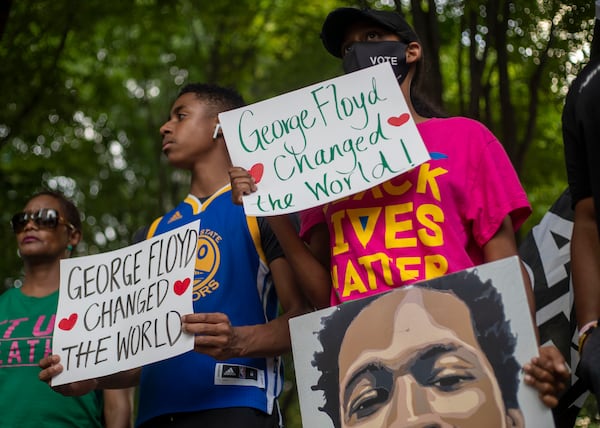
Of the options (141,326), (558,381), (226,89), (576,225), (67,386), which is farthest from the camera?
(226,89)

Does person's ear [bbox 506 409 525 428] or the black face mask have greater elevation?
the black face mask

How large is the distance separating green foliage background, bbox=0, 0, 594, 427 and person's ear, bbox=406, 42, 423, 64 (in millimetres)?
1552

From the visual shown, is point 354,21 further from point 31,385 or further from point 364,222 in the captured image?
point 31,385

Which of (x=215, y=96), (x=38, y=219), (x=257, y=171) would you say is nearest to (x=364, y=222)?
(x=257, y=171)

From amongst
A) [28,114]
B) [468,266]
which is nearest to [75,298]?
[468,266]

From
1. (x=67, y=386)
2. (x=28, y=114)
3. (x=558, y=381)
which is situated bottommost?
(x=558, y=381)

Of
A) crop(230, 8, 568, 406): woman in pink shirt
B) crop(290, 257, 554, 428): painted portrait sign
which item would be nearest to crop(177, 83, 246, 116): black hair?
crop(230, 8, 568, 406): woman in pink shirt

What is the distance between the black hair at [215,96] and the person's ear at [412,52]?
3.95 ft

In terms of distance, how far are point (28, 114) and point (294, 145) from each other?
20.3ft

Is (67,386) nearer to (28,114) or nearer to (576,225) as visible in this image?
(576,225)

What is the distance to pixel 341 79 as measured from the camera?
3529mm

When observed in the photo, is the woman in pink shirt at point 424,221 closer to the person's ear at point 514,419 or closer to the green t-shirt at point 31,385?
the person's ear at point 514,419

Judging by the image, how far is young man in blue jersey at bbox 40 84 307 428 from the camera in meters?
3.64

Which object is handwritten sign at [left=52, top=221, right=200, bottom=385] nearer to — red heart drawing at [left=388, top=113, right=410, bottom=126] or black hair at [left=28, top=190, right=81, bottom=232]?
red heart drawing at [left=388, top=113, right=410, bottom=126]
